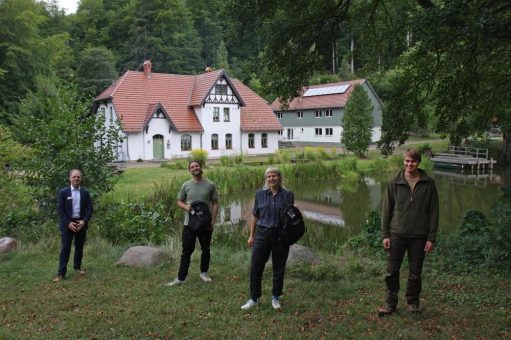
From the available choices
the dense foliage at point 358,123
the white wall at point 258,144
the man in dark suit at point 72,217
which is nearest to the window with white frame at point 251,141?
the white wall at point 258,144

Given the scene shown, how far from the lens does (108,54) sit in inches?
1773

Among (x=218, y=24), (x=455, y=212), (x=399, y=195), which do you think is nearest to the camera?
(x=399, y=195)

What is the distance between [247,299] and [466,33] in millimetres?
4262

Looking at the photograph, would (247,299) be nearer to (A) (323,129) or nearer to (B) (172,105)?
(B) (172,105)

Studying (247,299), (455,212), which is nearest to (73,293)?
(247,299)

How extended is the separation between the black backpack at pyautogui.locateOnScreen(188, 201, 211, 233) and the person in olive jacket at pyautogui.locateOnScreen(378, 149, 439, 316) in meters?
2.32

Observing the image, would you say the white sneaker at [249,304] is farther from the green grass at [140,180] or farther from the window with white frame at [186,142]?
the window with white frame at [186,142]

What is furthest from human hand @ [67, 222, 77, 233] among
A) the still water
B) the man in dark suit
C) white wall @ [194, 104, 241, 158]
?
white wall @ [194, 104, 241, 158]

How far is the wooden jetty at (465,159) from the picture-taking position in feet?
105

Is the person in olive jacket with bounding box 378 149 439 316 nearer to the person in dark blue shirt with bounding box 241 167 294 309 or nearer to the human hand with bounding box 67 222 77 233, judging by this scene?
the person in dark blue shirt with bounding box 241 167 294 309

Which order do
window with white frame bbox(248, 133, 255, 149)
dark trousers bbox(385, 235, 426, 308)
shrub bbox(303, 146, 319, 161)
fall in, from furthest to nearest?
window with white frame bbox(248, 133, 255, 149), shrub bbox(303, 146, 319, 161), dark trousers bbox(385, 235, 426, 308)

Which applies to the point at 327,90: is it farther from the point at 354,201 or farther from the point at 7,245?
A: the point at 7,245

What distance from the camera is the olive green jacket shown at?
4.71 m

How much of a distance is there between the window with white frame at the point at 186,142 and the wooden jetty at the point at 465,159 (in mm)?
18109
